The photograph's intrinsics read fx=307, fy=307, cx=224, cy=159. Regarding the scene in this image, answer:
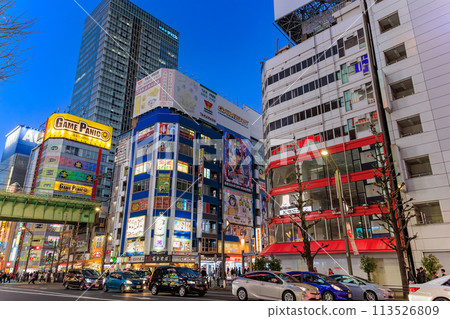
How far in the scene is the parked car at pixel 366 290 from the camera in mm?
16297

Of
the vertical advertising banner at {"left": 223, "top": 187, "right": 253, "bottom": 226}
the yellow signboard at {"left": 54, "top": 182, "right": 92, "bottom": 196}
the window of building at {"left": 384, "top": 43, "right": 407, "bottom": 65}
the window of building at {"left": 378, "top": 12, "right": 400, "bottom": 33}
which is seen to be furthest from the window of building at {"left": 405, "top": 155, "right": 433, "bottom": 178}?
the yellow signboard at {"left": 54, "top": 182, "right": 92, "bottom": 196}

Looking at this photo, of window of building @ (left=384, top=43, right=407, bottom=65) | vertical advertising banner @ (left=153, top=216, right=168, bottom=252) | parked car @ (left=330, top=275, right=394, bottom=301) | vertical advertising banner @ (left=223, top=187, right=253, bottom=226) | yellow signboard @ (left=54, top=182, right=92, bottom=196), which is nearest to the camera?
parked car @ (left=330, top=275, right=394, bottom=301)

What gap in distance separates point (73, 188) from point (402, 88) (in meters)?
78.3

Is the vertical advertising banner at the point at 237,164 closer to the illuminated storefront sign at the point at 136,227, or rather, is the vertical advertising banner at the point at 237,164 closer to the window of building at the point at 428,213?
the illuminated storefront sign at the point at 136,227

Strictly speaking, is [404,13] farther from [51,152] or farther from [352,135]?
[51,152]

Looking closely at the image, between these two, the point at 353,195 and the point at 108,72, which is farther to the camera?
the point at 108,72

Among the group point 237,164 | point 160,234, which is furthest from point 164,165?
point 237,164

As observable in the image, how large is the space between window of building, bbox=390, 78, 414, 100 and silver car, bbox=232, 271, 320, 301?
24806 mm

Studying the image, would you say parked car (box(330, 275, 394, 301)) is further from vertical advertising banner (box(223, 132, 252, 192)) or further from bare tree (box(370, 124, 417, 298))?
vertical advertising banner (box(223, 132, 252, 192))

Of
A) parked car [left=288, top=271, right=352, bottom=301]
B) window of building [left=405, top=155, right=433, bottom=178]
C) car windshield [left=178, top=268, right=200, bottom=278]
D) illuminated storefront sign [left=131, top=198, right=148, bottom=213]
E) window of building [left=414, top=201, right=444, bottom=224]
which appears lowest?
parked car [left=288, top=271, right=352, bottom=301]

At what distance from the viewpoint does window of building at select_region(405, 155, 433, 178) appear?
27.4 m

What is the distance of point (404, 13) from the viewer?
104 ft
